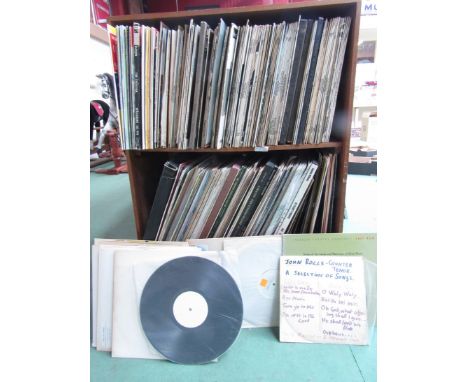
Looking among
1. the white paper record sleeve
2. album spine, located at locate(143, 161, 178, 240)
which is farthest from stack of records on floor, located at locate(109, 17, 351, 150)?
the white paper record sleeve

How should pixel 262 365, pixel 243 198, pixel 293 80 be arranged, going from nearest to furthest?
pixel 262 365
pixel 293 80
pixel 243 198

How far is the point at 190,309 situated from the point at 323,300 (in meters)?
0.45

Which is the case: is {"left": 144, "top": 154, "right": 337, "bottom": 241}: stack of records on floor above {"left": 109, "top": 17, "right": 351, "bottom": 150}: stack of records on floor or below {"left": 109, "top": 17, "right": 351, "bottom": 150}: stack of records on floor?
below

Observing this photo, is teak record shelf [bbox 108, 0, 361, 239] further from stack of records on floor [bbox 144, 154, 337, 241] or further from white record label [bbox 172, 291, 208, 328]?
white record label [bbox 172, 291, 208, 328]

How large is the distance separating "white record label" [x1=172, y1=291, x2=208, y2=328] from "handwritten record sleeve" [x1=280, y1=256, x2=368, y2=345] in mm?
276

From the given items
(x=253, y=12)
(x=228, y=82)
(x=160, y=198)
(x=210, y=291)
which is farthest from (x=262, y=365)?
(x=253, y=12)

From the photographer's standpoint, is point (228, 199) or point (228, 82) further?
point (228, 199)

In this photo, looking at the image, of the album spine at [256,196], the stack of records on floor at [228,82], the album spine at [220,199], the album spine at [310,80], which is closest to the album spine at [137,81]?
the stack of records on floor at [228,82]

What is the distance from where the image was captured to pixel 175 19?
0.92 meters

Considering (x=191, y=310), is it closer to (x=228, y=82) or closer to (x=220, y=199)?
(x=220, y=199)

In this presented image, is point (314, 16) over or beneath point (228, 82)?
over

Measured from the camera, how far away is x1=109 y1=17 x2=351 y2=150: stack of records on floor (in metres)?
0.88

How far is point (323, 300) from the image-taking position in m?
0.90
